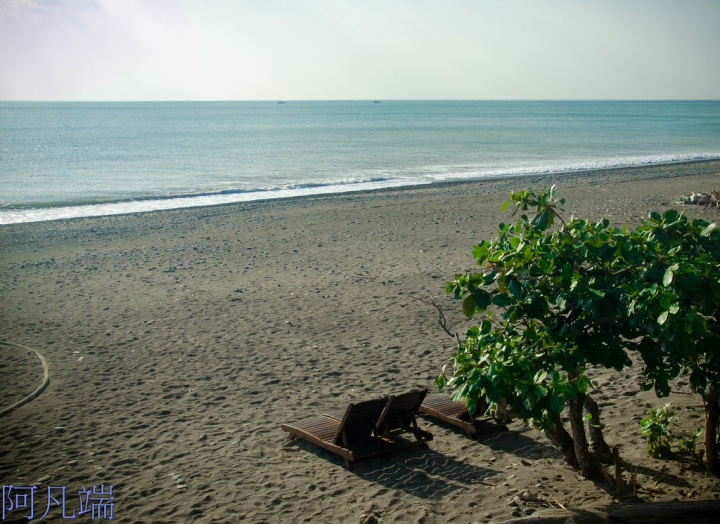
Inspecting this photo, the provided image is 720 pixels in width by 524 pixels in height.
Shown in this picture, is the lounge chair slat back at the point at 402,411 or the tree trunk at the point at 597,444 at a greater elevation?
the lounge chair slat back at the point at 402,411

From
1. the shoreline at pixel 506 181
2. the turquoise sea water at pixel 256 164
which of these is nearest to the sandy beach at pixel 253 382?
the shoreline at pixel 506 181

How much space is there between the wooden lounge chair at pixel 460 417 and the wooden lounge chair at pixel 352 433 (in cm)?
81

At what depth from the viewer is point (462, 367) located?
166 inches

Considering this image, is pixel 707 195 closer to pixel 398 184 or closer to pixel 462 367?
pixel 398 184

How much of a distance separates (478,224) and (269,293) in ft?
27.3

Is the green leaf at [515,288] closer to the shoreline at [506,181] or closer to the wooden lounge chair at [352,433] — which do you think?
the wooden lounge chair at [352,433]

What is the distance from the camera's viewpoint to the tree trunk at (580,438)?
15.8ft

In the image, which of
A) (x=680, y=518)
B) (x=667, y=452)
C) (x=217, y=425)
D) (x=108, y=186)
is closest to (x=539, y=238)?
(x=680, y=518)

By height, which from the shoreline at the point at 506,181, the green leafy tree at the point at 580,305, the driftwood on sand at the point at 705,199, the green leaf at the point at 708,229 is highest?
the shoreline at the point at 506,181

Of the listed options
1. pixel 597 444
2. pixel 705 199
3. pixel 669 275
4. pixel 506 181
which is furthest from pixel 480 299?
pixel 506 181

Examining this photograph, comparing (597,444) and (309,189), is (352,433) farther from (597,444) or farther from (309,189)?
(309,189)

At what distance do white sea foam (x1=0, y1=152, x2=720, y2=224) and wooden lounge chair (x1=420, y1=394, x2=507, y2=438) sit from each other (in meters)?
19.2

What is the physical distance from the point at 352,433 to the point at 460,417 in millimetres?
1268

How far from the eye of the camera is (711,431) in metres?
4.88
